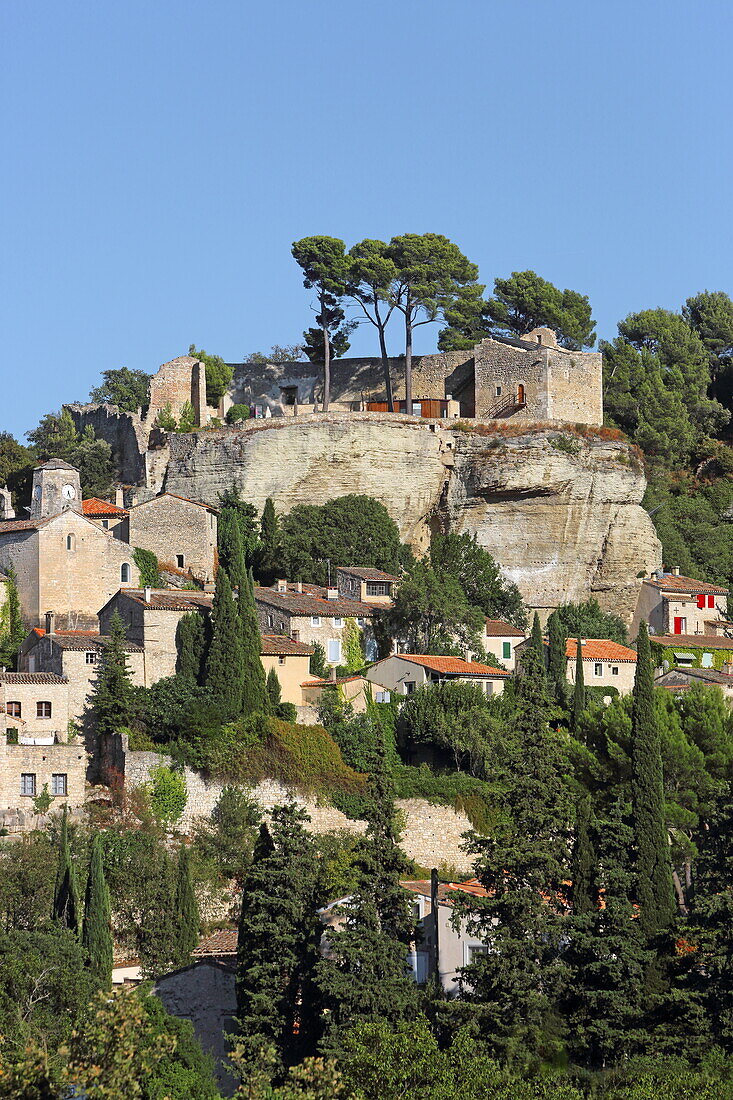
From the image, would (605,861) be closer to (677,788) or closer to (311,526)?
(677,788)

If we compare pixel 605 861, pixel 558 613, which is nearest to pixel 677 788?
pixel 605 861

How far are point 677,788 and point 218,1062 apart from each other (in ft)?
45.3

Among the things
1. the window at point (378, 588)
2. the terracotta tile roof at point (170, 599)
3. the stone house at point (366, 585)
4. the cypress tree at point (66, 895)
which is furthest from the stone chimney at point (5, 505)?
the cypress tree at point (66, 895)

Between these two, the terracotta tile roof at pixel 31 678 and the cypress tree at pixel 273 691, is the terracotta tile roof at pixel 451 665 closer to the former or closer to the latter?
the cypress tree at pixel 273 691

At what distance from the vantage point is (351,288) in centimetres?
6894

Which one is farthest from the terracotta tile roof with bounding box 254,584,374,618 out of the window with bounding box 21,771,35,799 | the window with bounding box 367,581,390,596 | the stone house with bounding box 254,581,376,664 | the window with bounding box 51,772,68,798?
the window with bounding box 21,771,35,799

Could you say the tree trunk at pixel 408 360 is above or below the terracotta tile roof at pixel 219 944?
above

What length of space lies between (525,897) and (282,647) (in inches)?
657

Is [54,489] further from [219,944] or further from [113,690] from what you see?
[219,944]

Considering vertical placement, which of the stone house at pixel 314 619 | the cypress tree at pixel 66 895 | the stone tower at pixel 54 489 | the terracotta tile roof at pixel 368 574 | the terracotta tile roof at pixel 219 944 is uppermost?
the stone tower at pixel 54 489

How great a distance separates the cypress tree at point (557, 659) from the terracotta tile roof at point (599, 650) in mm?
403

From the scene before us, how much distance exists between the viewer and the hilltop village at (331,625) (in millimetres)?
43969

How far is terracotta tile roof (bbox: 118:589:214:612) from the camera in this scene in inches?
1970

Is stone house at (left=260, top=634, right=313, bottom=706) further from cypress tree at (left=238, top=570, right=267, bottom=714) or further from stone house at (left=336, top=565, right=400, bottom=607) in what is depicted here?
stone house at (left=336, top=565, right=400, bottom=607)
